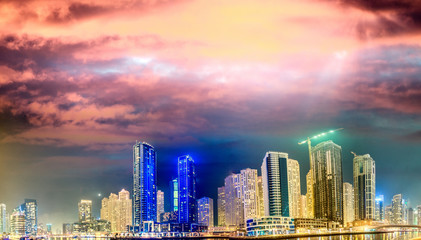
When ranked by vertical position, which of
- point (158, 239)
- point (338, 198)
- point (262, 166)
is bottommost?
point (158, 239)

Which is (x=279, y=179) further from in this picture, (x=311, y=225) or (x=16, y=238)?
(x=16, y=238)

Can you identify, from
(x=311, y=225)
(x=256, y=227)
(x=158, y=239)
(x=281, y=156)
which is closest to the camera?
(x=256, y=227)

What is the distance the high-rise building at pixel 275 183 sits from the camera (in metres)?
178

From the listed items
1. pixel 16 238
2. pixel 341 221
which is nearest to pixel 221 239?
pixel 341 221

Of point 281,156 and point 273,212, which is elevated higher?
point 281,156

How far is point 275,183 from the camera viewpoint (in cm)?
17975

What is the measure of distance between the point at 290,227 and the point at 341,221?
4186cm

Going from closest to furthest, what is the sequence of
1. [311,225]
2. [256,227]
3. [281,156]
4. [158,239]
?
[256,227] < [311,225] < [281,156] < [158,239]

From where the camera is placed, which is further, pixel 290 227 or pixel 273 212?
pixel 273 212

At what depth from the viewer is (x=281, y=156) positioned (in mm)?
183250

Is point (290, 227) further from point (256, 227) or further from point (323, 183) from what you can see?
point (323, 183)

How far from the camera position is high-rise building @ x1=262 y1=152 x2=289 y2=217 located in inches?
7013

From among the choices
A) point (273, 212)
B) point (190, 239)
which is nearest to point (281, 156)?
point (273, 212)

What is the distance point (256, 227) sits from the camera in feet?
488
